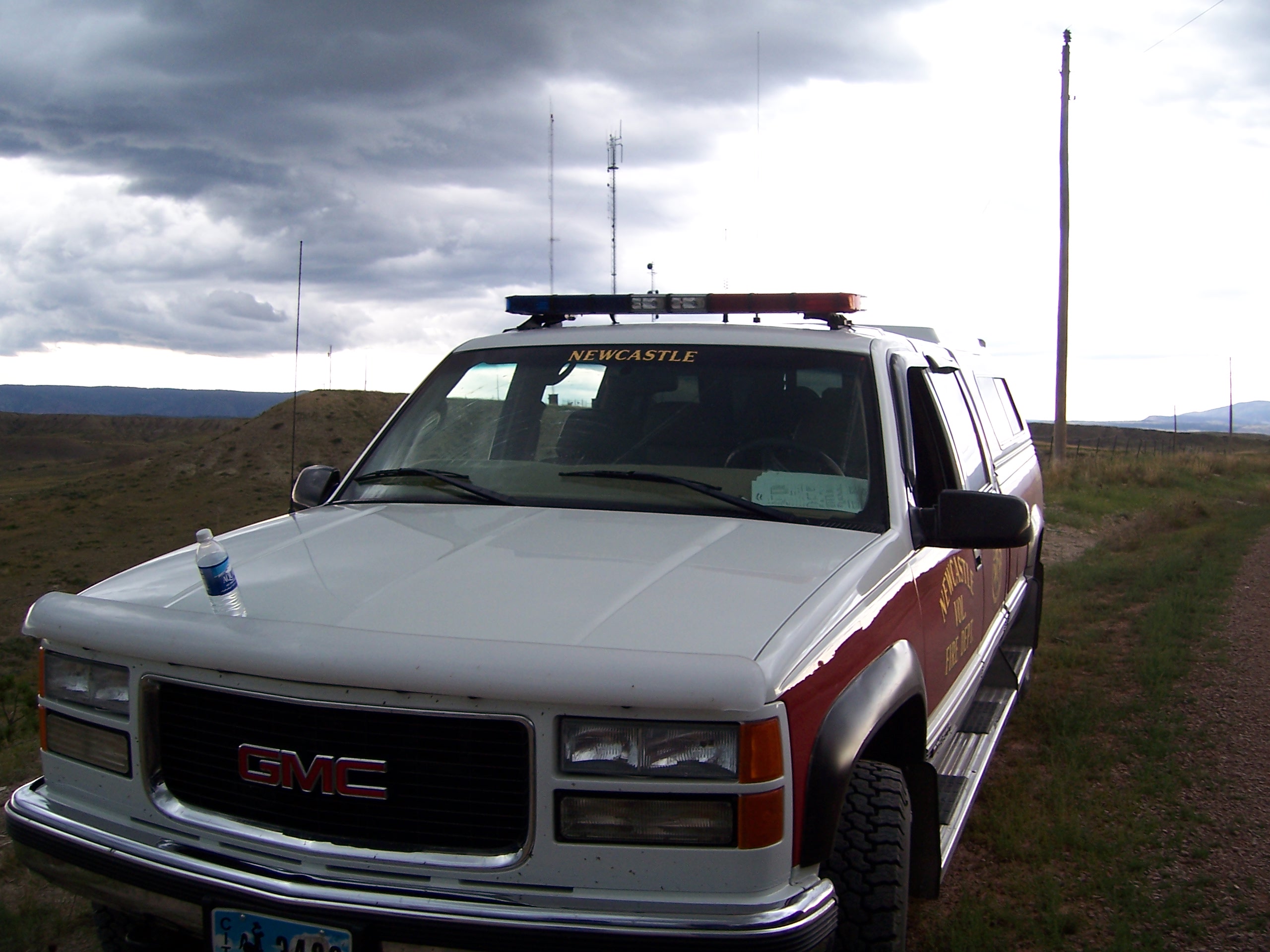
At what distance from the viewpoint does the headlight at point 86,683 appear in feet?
7.92

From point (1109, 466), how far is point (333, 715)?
1019 inches

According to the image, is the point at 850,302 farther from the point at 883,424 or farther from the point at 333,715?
the point at 333,715

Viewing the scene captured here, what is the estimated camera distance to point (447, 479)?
3389mm

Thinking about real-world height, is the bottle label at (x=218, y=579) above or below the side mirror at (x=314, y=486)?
below

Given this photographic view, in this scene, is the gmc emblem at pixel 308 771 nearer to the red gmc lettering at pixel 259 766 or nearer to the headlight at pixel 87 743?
the red gmc lettering at pixel 259 766

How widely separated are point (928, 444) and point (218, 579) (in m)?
2.39

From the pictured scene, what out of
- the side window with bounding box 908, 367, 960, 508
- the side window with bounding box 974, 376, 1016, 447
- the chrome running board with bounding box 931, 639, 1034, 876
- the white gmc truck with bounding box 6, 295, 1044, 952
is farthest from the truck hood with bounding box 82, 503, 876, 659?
the side window with bounding box 974, 376, 1016, 447

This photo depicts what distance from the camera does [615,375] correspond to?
372cm

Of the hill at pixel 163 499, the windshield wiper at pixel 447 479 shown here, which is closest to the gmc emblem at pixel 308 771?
the windshield wiper at pixel 447 479

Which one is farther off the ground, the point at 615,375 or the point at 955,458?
the point at 615,375

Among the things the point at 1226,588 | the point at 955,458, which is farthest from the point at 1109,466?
the point at 955,458

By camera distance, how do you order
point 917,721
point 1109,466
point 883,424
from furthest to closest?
1. point 1109,466
2. point 883,424
3. point 917,721

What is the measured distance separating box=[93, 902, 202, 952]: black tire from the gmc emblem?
1.73ft

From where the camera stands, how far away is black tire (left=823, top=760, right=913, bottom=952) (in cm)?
235
